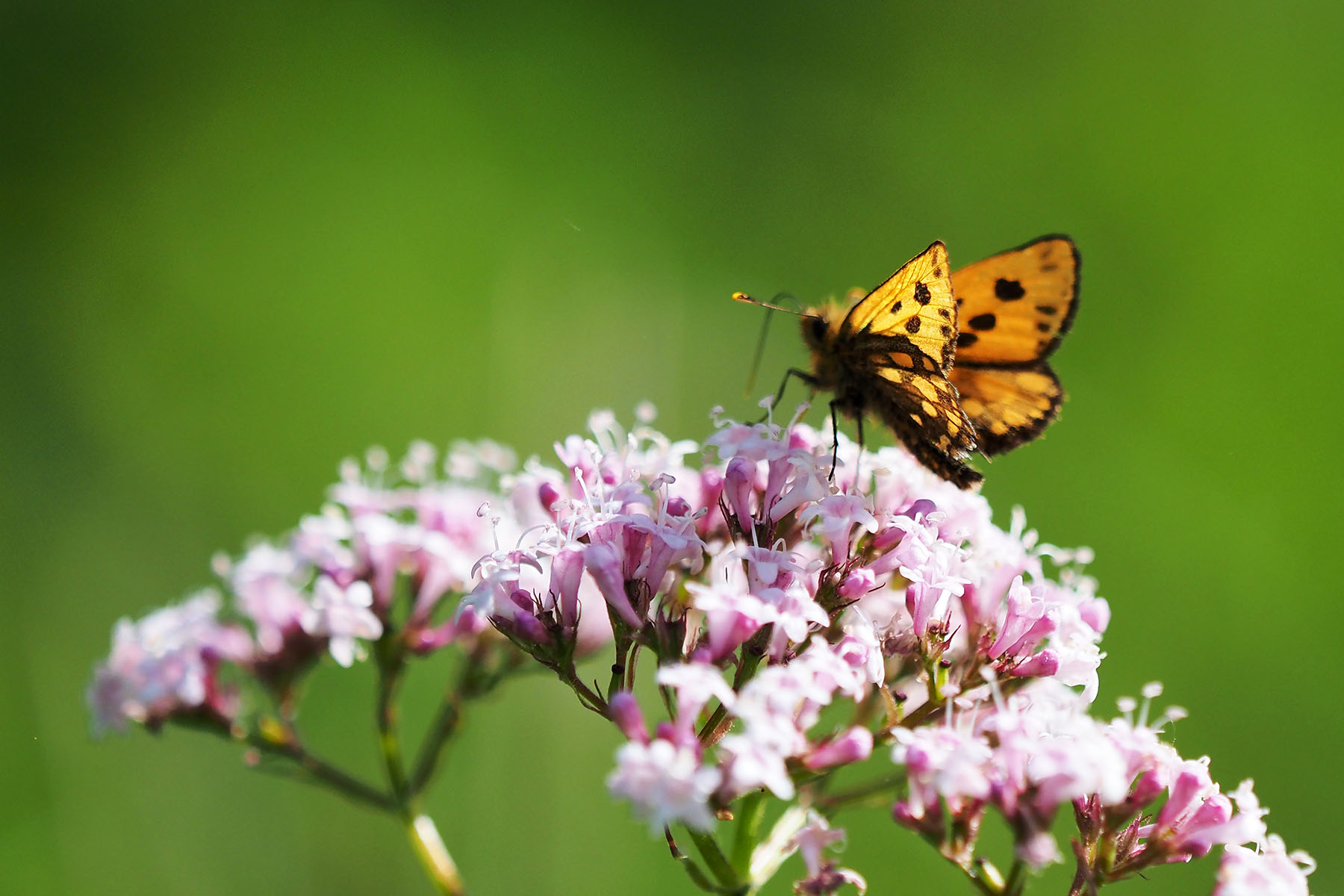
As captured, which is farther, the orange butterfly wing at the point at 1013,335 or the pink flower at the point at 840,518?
the orange butterfly wing at the point at 1013,335

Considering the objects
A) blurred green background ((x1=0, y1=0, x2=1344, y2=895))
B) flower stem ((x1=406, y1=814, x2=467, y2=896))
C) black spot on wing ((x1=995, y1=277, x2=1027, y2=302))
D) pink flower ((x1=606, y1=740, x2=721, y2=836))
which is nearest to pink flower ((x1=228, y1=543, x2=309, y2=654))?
flower stem ((x1=406, y1=814, x2=467, y2=896))

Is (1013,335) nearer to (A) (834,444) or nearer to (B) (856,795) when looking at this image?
(A) (834,444)

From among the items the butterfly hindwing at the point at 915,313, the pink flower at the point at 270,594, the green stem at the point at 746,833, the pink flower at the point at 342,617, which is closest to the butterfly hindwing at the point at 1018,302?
the butterfly hindwing at the point at 915,313

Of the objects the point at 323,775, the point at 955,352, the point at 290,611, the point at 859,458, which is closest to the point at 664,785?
the point at 859,458

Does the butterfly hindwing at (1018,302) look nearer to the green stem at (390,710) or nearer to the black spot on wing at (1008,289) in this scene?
the black spot on wing at (1008,289)

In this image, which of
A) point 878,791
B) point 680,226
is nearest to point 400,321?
point 680,226
